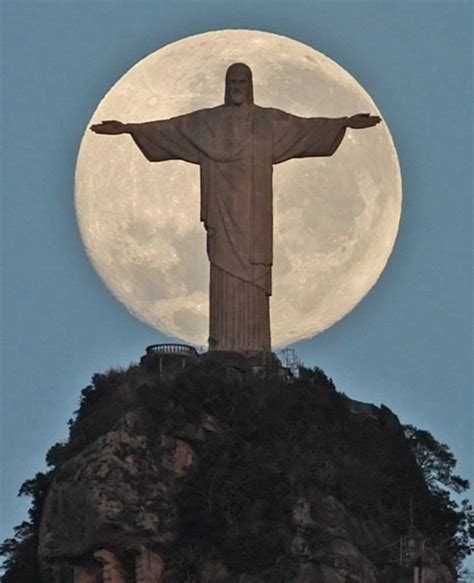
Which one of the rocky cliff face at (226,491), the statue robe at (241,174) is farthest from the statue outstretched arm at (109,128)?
the rocky cliff face at (226,491)

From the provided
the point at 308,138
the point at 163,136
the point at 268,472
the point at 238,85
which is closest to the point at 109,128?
the point at 163,136

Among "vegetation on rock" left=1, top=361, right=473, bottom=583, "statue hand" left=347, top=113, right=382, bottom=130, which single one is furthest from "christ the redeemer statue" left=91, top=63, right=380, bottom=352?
"vegetation on rock" left=1, top=361, right=473, bottom=583

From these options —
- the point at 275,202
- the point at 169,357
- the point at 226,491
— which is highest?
the point at 275,202

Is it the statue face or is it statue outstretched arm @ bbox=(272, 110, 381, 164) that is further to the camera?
the statue face

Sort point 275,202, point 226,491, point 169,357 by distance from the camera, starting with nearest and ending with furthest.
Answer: point 226,491
point 169,357
point 275,202

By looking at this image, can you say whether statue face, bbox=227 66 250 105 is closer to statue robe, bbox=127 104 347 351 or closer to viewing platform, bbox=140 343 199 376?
statue robe, bbox=127 104 347 351

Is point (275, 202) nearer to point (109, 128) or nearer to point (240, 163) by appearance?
point (240, 163)
